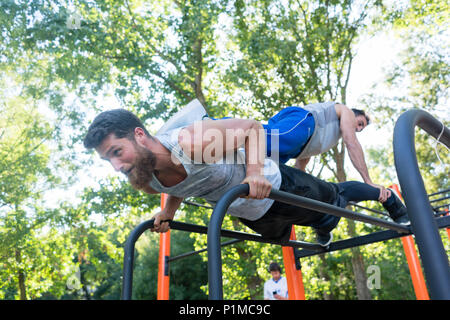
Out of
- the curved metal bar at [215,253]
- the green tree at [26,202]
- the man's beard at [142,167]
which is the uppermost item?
the green tree at [26,202]

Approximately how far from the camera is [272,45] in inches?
277

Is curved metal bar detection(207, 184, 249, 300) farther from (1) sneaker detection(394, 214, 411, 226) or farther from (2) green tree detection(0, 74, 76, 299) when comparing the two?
(2) green tree detection(0, 74, 76, 299)

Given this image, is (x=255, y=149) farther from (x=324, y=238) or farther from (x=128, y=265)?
(x=324, y=238)

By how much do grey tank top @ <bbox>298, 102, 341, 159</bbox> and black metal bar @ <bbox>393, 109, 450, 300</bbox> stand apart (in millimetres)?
931

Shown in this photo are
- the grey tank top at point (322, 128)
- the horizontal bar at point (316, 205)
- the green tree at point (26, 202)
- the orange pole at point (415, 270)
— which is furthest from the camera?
the green tree at point (26, 202)

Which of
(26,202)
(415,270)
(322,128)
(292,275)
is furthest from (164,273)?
(26,202)

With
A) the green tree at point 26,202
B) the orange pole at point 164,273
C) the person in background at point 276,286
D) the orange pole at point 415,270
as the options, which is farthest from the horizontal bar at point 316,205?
the green tree at point 26,202

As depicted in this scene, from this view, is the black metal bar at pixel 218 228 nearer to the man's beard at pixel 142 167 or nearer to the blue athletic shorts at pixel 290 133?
the man's beard at pixel 142 167

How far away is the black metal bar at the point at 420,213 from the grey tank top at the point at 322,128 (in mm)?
931

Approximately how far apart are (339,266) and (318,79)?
8.88 metres

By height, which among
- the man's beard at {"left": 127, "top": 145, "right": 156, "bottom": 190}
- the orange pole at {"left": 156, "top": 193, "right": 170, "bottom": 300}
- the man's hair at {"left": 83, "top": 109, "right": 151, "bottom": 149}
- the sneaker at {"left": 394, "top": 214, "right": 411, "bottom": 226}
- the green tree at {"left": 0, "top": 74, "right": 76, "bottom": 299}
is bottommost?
the man's beard at {"left": 127, "top": 145, "right": 156, "bottom": 190}

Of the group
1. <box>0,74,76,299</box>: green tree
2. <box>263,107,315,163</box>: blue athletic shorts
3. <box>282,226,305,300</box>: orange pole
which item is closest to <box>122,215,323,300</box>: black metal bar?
<box>263,107,315,163</box>: blue athletic shorts

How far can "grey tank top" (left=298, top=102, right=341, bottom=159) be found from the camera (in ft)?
6.59

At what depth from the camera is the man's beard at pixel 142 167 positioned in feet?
4.25
